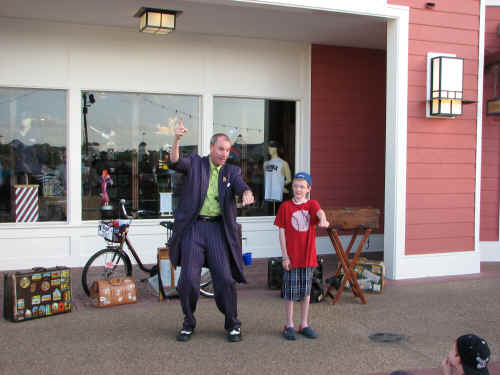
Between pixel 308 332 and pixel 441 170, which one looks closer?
pixel 308 332

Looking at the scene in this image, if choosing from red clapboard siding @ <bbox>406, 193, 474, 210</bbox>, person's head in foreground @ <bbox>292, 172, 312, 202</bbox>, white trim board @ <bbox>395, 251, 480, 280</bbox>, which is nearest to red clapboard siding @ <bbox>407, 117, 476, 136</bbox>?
red clapboard siding @ <bbox>406, 193, 474, 210</bbox>

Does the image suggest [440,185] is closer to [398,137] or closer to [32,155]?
[398,137]

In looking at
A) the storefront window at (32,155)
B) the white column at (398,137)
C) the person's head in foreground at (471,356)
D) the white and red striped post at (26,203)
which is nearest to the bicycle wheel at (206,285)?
the white column at (398,137)

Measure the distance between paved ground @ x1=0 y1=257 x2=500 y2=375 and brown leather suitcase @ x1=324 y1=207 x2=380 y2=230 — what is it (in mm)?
858

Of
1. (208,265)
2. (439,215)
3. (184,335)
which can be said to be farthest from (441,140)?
(184,335)

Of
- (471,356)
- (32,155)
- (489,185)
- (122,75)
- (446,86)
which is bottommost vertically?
(471,356)

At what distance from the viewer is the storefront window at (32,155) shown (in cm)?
751

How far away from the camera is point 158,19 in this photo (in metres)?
6.86

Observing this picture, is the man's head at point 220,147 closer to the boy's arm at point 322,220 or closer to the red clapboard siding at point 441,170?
the boy's arm at point 322,220

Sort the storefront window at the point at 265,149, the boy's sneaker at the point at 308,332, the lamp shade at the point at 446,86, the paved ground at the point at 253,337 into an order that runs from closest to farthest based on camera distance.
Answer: the paved ground at the point at 253,337, the boy's sneaker at the point at 308,332, the lamp shade at the point at 446,86, the storefront window at the point at 265,149

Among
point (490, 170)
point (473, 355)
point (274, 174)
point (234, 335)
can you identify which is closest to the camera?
point (473, 355)

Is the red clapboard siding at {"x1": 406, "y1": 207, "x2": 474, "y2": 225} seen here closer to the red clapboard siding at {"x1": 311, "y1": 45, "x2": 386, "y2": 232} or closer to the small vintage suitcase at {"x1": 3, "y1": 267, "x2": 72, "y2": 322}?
the red clapboard siding at {"x1": 311, "y1": 45, "x2": 386, "y2": 232}

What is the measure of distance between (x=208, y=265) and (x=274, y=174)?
435cm

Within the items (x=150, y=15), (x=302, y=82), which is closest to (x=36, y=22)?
(x=150, y=15)
